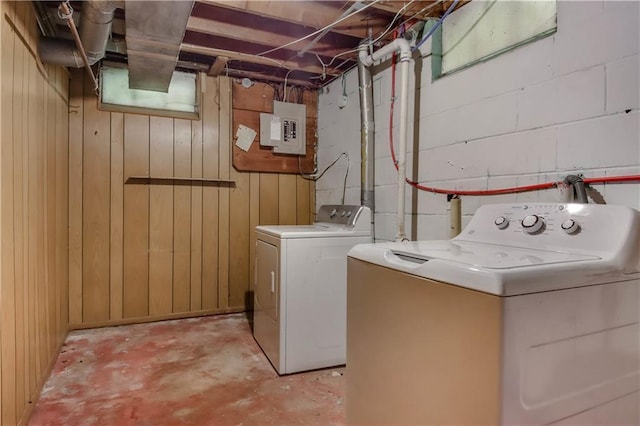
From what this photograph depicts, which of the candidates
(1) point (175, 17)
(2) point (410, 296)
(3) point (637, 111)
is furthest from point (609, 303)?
(1) point (175, 17)

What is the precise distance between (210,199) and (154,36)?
1.44 metres

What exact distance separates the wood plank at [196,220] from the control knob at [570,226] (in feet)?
8.60

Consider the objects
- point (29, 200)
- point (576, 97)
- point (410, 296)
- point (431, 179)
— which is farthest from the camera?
point (431, 179)

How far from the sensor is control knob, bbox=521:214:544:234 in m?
1.20

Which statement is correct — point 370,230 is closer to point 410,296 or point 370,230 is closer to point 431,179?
point 431,179

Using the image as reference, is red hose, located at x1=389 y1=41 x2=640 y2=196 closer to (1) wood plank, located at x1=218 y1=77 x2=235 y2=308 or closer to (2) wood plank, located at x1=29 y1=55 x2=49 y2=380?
(1) wood plank, located at x1=218 y1=77 x2=235 y2=308

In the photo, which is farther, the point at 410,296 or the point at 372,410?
the point at 372,410

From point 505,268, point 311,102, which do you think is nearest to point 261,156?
point 311,102

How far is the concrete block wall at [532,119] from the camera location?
1.26m

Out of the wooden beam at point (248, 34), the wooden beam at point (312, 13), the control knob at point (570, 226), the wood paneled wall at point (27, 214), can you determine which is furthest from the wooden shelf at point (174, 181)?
the control knob at point (570, 226)

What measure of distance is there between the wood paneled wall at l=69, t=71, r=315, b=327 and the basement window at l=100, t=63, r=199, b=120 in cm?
7

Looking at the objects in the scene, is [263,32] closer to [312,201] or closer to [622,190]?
[312,201]

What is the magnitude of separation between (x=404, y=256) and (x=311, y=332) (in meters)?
1.21

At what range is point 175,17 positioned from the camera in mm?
1762
